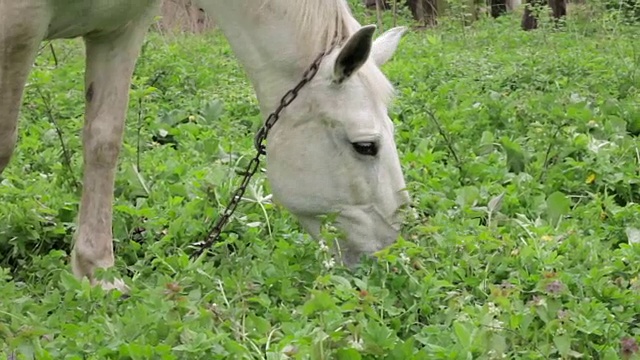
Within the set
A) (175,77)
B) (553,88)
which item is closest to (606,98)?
(553,88)

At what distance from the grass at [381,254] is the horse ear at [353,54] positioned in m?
0.59

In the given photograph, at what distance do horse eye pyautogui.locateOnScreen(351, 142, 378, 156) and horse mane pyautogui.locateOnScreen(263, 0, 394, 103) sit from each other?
0.16 metres

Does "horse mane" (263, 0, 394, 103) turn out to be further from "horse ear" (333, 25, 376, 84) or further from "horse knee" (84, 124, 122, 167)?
"horse knee" (84, 124, 122, 167)

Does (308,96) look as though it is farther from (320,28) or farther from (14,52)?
(14,52)

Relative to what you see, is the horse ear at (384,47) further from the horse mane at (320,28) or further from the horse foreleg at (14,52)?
the horse foreleg at (14,52)

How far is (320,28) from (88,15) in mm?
840

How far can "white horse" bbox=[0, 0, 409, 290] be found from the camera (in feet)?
11.8

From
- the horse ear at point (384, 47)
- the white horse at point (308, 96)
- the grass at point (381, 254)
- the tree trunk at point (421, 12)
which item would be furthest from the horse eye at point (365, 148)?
the tree trunk at point (421, 12)

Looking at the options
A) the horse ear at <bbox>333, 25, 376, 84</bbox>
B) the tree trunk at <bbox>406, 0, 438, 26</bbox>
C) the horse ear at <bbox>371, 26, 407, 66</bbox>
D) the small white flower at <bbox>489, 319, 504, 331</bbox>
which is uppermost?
the horse ear at <bbox>333, 25, 376, 84</bbox>

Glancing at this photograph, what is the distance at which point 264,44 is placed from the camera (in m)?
3.64

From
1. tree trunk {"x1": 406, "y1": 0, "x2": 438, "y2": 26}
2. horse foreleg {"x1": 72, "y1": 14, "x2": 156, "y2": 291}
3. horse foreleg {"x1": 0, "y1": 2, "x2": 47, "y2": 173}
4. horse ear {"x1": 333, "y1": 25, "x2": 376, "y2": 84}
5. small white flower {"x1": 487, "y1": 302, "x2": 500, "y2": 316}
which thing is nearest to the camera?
small white flower {"x1": 487, "y1": 302, "x2": 500, "y2": 316}

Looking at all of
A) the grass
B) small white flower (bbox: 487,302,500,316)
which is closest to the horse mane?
the grass

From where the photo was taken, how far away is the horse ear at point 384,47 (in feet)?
13.0

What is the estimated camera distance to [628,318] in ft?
10.6
